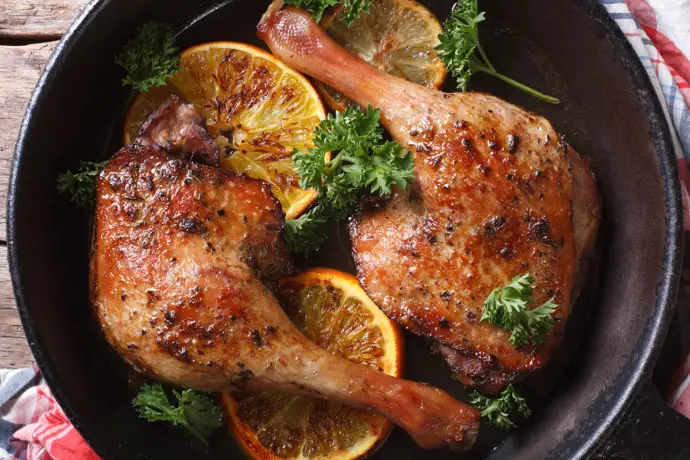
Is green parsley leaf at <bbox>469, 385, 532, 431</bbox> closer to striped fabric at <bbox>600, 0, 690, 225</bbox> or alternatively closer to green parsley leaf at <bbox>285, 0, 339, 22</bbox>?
striped fabric at <bbox>600, 0, 690, 225</bbox>

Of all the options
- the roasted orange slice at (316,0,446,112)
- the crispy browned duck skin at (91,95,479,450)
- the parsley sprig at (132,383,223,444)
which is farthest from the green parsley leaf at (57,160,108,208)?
the roasted orange slice at (316,0,446,112)

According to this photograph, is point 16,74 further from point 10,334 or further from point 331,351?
point 331,351

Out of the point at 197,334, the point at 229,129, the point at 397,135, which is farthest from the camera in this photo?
the point at 229,129

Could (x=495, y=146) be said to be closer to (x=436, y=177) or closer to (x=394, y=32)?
(x=436, y=177)

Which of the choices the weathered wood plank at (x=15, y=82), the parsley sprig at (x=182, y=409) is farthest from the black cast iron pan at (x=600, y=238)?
the weathered wood plank at (x=15, y=82)

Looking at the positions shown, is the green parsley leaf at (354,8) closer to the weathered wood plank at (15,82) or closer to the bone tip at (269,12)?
the bone tip at (269,12)

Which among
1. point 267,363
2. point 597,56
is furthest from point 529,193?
point 267,363
